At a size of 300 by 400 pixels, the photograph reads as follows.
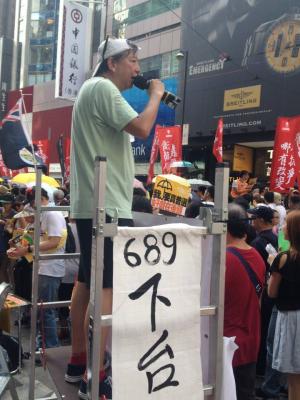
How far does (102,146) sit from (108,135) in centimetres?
6

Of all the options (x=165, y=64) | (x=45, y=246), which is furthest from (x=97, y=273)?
(x=165, y=64)

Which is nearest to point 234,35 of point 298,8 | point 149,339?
point 298,8

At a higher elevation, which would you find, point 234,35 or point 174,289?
point 234,35

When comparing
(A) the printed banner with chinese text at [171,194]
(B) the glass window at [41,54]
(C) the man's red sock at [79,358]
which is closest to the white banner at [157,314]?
(C) the man's red sock at [79,358]

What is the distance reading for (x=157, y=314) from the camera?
187 cm

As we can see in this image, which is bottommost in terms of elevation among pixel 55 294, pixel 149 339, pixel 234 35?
pixel 55 294

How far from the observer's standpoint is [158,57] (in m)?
24.5

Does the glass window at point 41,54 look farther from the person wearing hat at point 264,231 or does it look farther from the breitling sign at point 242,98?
the person wearing hat at point 264,231

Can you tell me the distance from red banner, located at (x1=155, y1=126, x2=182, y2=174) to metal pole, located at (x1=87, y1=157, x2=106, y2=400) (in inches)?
455

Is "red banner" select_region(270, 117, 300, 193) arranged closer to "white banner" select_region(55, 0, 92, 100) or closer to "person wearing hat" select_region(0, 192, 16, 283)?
"person wearing hat" select_region(0, 192, 16, 283)

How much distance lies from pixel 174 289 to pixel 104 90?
3.16 feet

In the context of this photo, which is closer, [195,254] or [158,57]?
[195,254]

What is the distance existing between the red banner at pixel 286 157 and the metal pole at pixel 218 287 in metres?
7.54

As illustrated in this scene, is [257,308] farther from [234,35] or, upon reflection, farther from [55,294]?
[234,35]
